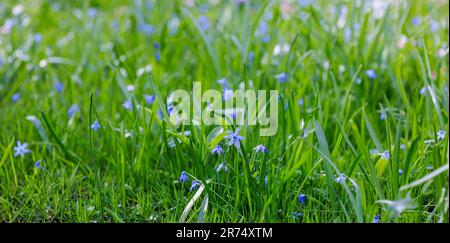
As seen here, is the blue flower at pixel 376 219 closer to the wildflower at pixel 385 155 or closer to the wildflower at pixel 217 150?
the wildflower at pixel 385 155

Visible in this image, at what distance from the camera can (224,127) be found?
228 centimetres

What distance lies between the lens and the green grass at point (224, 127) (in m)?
2.15

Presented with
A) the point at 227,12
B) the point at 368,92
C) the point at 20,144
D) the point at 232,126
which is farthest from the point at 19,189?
the point at 227,12

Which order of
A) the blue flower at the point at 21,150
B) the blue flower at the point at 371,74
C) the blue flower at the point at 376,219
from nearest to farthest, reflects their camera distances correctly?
the blue flower at the point at 376,219, the blue flower at the point at 21,150, the blue flower at the point at 371,74

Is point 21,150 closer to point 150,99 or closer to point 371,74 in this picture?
point 150,99

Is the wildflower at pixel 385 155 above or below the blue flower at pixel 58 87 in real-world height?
below

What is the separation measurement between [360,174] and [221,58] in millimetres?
1255

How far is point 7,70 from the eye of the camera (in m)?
3.29

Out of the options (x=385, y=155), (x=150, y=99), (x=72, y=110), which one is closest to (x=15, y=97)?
(x=72, y=110)

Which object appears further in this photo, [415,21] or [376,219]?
[415,21]

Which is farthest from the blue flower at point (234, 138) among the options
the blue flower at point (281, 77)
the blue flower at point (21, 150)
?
the blue flower at point (21, 150)

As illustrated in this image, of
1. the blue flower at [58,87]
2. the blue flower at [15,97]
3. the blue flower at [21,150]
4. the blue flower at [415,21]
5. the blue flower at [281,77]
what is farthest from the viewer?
the blue flower at [415,21]

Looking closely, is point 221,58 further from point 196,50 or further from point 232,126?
point 232,126

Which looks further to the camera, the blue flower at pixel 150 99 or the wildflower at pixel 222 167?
the blue flower at pixel 150 99
